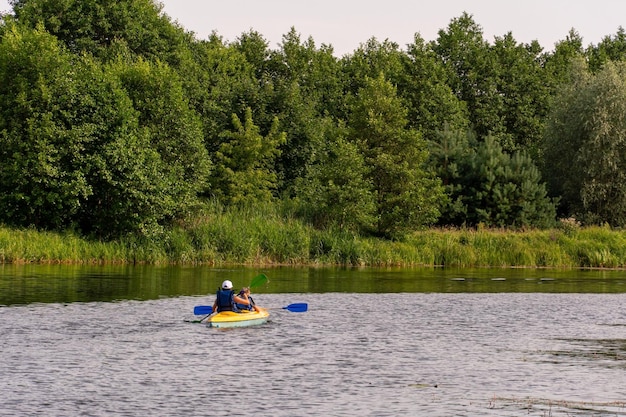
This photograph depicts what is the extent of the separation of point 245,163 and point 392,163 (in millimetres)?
13547

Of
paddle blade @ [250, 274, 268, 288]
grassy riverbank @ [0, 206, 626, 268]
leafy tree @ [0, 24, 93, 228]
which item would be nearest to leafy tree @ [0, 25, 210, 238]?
leafy tree @ [0, 24, 93, 228]

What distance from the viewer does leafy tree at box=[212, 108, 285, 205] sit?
71062mm

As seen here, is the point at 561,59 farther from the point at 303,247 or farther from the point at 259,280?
the point at 259,280

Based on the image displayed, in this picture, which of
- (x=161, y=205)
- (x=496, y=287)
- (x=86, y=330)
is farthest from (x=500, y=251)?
(x=86, y=330)

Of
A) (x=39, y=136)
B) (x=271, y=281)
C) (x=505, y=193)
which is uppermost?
(x=39, y=136)

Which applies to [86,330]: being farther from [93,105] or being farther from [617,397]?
[93,105]

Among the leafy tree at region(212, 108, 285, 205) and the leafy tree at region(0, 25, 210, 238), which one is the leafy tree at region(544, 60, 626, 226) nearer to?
the leafy tree at region(212, 108, 285, 205)

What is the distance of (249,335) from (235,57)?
74.9m

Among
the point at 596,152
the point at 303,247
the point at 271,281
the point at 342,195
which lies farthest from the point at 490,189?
the point at 271,281

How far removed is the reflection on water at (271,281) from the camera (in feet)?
121

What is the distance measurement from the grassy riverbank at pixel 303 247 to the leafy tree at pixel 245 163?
11206mm

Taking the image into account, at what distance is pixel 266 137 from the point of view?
2960 inches

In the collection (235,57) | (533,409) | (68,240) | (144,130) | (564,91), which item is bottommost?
(533,409)

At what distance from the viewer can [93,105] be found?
57.9 meters
